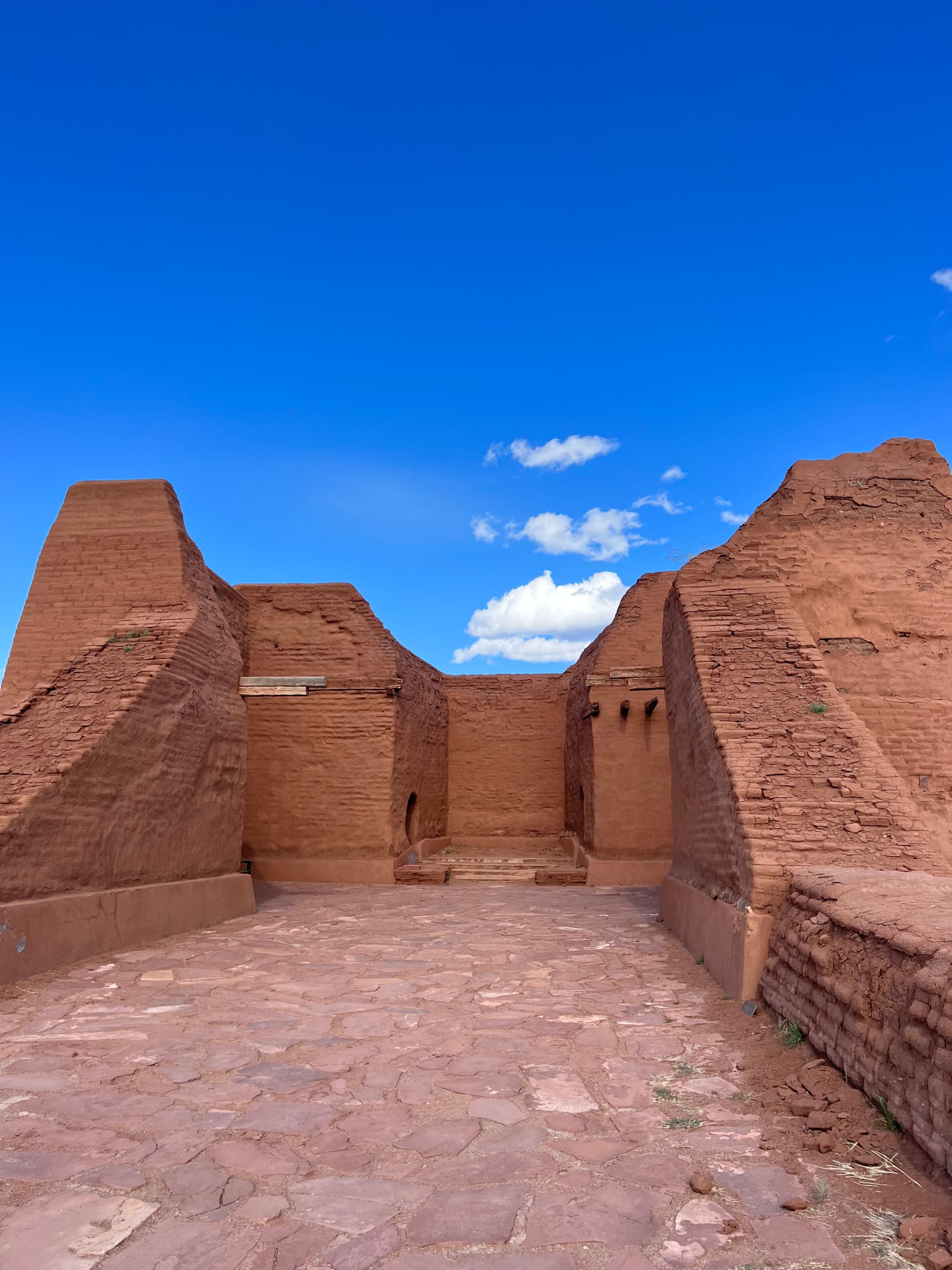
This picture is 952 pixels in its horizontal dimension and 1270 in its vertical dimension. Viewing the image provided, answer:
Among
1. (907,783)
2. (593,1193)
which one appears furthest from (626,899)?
(593,1193)

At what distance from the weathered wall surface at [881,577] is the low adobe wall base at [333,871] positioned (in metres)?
7.76

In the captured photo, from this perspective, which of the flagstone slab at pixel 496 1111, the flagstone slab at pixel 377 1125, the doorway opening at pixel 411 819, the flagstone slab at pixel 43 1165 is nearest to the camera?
the flagstone slab at pixel 43 1165

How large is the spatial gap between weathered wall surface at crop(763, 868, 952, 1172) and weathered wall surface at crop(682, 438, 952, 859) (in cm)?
259

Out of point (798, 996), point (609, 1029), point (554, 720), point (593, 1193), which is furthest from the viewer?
point (554, 720)

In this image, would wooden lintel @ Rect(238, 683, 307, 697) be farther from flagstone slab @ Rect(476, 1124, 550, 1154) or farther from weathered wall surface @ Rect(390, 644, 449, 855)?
flagstone slab @ Rect(476, 1124, 550, 1154)

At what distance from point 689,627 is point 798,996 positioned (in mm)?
3859

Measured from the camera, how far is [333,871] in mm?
13352

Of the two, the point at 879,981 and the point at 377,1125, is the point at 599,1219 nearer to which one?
the point at 377,1125

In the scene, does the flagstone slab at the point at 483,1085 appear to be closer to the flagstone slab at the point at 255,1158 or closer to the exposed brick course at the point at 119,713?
the flagstone slab at the point at 255,1158

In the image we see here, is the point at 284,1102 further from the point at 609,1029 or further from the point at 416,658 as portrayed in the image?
the point at 416,658

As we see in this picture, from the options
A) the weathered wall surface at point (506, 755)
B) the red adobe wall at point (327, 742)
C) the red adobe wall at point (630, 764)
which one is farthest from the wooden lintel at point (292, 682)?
the weathered wall surface at point (506, 755)

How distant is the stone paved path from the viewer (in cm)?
246

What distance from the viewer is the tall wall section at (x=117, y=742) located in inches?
250

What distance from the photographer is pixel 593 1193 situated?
9.09ft
